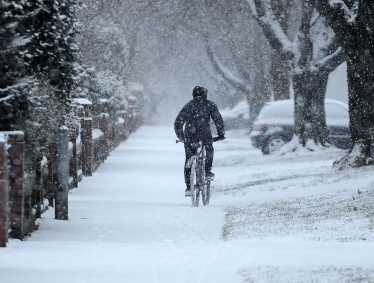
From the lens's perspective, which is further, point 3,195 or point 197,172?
point 197,172

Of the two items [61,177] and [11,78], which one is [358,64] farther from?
[11,78]

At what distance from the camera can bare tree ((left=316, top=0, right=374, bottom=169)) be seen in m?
17.8

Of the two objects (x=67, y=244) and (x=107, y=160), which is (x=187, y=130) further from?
(x=107, y=160)

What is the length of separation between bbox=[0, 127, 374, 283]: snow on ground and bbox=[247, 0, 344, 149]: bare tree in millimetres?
8218

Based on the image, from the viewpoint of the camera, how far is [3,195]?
26.1 feet

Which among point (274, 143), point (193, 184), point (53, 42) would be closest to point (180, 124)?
point (193, 184)

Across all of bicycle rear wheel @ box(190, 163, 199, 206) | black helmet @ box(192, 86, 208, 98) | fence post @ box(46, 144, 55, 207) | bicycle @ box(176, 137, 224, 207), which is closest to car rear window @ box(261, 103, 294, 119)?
black helmet @ box(192, 86, 208, 98)

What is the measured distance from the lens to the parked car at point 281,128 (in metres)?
28.7

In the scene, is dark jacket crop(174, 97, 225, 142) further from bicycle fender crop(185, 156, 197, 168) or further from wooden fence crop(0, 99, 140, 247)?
wooden fence crop(0, 99, 140, 247)

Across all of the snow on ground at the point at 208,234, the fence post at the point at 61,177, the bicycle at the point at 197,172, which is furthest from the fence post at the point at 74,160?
the fence post at the point at 61,177

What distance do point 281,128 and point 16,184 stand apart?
68.4 feet

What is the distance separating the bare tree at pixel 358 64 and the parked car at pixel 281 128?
10.0 m

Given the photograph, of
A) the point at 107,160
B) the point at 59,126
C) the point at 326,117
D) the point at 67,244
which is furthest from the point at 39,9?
the point at 326,117

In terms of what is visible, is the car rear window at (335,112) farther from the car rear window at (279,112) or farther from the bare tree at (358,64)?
the bare tree at (358,64)
